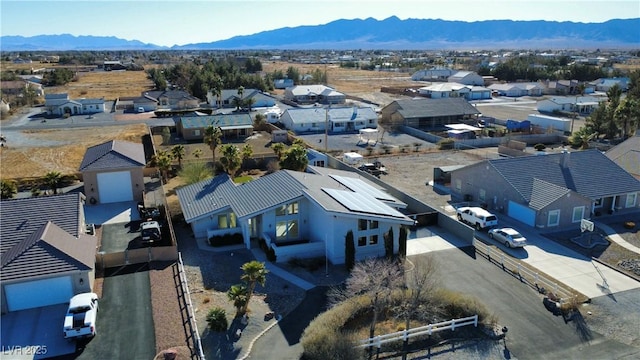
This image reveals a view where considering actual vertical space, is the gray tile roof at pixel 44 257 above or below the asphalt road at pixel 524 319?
above

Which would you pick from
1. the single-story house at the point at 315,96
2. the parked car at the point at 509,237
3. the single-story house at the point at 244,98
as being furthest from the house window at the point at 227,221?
the single-story house at the point at 315,96

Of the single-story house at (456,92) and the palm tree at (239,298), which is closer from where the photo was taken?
the palm tree at (239,298)

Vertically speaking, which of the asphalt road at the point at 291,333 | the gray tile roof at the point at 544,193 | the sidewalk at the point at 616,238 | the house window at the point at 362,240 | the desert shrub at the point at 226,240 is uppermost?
the gray tile roof at the point at 544,193

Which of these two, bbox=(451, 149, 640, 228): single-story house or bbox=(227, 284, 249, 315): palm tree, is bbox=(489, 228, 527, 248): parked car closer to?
bbox=(451, 149, 640, 228): single-story house

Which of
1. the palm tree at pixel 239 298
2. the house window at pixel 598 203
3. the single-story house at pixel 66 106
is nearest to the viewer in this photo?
the palm tree at pixel 239 298

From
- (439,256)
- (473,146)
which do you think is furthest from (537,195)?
(473,146)

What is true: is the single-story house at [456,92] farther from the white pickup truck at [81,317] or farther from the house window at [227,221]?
the white pickup truck at [81,317]

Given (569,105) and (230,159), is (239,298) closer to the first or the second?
(230,159)
